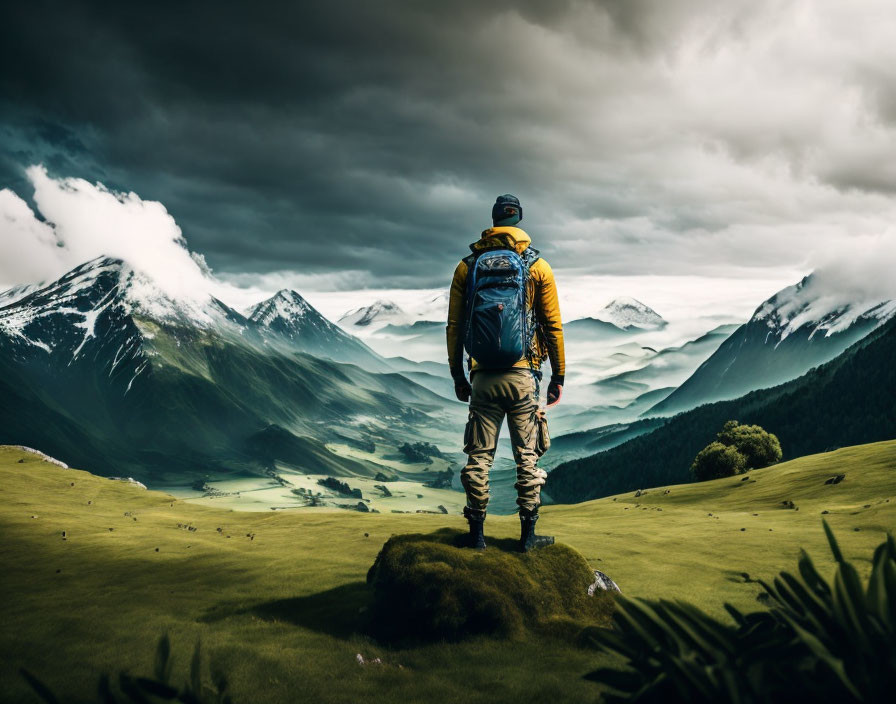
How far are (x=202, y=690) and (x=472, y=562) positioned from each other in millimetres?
9387

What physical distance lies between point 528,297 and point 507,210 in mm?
2234

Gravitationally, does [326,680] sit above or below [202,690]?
below

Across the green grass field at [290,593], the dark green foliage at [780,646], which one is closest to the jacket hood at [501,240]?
the green grass field at [290,593]

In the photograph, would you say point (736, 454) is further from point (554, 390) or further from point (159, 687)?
point (159, 687)

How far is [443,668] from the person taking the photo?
10648mm

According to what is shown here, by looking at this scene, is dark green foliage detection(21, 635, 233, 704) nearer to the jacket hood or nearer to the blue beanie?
the jacket hood

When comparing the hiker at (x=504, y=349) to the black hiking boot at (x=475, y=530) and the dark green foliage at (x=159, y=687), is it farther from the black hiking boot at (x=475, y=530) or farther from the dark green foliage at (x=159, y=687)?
the dark green foliage at (x=159, y=687)

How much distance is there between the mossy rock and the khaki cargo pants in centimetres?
129

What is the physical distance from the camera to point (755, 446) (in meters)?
87.6

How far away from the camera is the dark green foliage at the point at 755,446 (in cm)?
8725

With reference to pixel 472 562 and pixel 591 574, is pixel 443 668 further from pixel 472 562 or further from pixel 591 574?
pixel 591 574

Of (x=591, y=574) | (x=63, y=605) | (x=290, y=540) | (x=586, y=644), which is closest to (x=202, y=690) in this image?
(x=586, y=644)

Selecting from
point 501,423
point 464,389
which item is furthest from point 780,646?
point 464,389

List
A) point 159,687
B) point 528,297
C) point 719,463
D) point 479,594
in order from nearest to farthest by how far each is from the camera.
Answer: point 159,687
point 479,594
point 528,297
point 719,463
